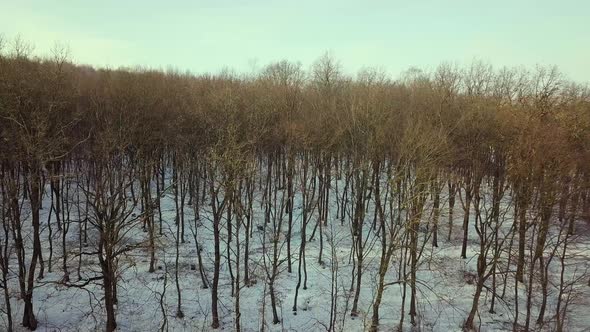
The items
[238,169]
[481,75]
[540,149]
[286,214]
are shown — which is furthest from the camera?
[481,75]

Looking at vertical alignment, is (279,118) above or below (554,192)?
above

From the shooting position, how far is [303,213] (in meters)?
26.4

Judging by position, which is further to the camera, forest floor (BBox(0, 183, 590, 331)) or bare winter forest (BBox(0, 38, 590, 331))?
forest floor (BBox(0, 183, 590, 331))

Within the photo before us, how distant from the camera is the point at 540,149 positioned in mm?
18453

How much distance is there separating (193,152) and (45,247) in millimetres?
11326

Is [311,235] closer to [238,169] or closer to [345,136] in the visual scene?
[345,136]

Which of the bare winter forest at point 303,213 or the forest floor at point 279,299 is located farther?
the forest floor at point 279,299

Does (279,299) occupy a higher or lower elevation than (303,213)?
lower

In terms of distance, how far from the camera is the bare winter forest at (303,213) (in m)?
19.2

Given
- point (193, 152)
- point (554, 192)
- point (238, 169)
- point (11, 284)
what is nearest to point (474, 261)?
point (554, 192)

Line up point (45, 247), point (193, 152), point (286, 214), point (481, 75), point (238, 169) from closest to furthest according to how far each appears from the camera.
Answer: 1. point (238, 169)
2. point (45, 247)
3. point (193, 152)
4. point (286, 214)
5. point (481, 75)

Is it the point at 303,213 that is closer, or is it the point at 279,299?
the point at 279,299

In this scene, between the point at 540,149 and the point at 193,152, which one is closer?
the point at 540,149

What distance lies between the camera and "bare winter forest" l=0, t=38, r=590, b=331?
19.2 metres
